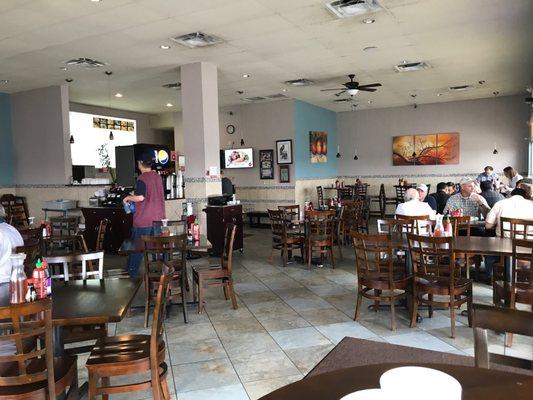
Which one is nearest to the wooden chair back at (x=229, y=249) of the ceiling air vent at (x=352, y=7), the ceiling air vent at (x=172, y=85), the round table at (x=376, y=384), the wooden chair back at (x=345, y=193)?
the ceiling air vent at (x=352, y=7)

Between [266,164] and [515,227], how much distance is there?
8.44 metres

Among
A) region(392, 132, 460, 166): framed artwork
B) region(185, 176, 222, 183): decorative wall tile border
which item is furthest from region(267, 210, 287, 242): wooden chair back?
region(392, 132, 460, 166): framed artwork

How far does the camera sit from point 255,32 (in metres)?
6.61

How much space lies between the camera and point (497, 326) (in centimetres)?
171

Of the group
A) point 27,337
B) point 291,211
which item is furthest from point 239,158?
point 27,337

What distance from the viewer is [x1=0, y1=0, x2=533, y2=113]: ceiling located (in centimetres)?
572

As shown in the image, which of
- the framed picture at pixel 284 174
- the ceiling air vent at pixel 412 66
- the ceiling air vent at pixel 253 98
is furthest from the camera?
the framed picture at pixel 284 174

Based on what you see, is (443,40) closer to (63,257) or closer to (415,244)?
(415,244)

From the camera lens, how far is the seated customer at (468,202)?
21.3 ft

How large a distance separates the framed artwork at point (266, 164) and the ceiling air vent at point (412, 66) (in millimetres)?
4665

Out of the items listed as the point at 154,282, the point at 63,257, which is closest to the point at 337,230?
the point at 154,282

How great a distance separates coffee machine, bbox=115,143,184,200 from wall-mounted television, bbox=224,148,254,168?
2.00 metres

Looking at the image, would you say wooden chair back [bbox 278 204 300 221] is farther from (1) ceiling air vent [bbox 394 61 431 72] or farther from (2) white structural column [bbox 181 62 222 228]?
(1) ceiling air vent [bbox 394 61 431 72]

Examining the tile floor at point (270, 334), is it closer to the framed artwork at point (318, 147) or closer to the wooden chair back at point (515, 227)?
the wooden chair back at point (515, 227)
